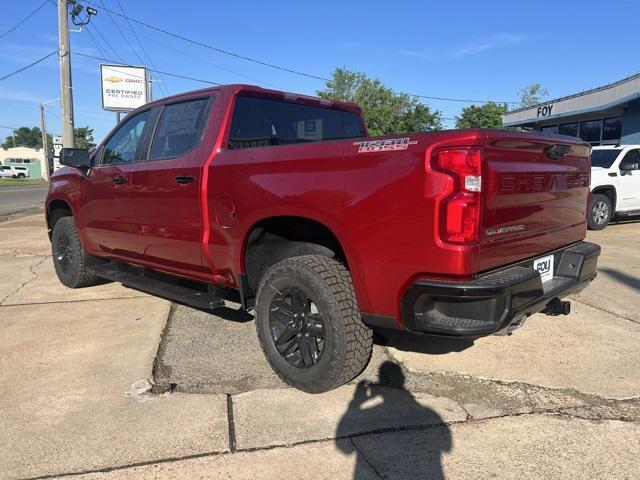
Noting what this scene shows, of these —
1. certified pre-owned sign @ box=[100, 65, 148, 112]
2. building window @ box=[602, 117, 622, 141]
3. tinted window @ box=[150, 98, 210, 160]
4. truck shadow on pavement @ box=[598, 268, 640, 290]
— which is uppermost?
certified pre-owned sign @ box=[100, 65, 148, 112]

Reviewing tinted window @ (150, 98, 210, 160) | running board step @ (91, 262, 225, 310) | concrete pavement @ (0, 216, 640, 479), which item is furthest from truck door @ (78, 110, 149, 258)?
concrete pavement @ (0, 216, 640, 479)

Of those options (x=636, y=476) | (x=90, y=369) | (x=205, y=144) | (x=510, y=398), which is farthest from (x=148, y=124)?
(x=636, y=476)

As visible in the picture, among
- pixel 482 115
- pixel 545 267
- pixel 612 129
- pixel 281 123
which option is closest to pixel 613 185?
pixel 545 267

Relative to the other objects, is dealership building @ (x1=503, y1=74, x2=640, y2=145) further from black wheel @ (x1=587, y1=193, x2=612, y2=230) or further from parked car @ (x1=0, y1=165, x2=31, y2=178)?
parked car @ (x1=0, y1=165, x2=31, y2=178)

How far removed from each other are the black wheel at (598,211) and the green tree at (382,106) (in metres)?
24.9

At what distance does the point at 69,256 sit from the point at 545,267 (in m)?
5.12

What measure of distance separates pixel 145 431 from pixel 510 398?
222 cm

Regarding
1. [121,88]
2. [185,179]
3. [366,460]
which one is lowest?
[366,460]

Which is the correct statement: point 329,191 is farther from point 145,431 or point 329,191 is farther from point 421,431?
point 145,431

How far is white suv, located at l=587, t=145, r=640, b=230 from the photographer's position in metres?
10.7

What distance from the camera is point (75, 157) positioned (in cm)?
513

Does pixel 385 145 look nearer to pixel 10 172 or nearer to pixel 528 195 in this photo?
pixel 528 195

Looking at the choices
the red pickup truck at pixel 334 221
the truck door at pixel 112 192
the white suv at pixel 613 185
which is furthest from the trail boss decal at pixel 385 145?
the white suv at pixel 613 185

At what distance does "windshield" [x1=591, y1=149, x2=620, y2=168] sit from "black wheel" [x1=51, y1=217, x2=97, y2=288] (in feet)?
32.7
